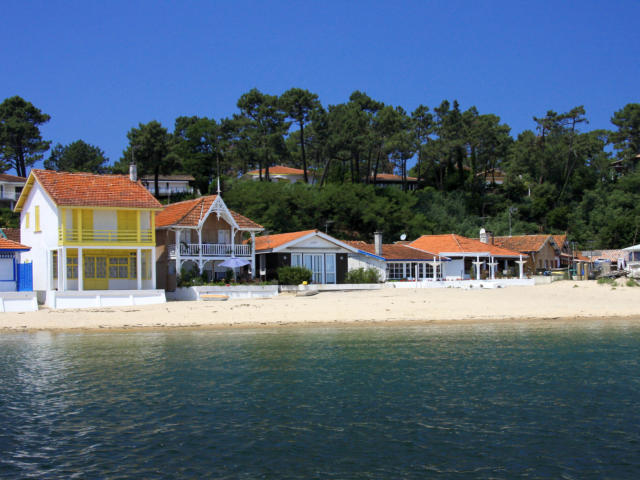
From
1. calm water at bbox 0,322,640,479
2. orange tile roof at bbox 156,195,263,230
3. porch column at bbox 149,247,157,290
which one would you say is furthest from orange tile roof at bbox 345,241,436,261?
calm water at bbox 0,322,640,479

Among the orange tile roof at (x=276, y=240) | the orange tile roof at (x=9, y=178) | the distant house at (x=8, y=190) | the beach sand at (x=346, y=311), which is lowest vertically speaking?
the beach sand at (x=346, y=311)

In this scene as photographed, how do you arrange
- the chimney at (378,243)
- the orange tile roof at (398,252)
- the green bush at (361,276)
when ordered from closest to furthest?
the green bush at (361,276) < the chimney at (378,243) < the orange tile roof at (398,252)

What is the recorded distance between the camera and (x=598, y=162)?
267ft

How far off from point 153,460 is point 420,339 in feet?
46.6

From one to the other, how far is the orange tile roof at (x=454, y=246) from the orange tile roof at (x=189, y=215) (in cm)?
1722

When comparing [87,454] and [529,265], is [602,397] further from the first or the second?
[529,265]

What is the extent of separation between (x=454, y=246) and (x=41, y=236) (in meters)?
29.1

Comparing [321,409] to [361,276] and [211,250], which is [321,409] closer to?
[211,250]

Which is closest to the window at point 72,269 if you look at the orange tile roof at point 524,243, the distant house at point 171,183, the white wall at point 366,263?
the white wall at point 366,263

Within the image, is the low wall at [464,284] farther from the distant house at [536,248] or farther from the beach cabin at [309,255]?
the distant house at [536,248]

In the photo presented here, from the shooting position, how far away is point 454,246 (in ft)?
164

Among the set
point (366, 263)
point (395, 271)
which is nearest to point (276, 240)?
point (366, 263)

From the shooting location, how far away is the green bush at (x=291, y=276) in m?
38.6

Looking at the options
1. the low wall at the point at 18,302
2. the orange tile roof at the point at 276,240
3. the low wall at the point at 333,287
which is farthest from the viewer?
the orange tile roof at the point at 276,240
